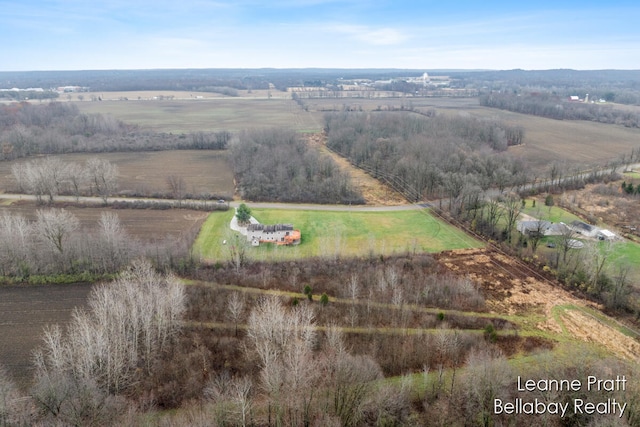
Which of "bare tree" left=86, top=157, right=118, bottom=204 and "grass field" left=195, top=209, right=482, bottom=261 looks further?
"bare tree" left=86, top=157, right=118, bottom=204

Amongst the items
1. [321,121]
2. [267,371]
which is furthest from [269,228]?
[321,121]

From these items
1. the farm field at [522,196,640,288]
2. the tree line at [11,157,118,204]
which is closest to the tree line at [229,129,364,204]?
the tree line at [11,157,118,204]

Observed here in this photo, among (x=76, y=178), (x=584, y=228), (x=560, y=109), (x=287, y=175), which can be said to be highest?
(x=560, y=109)

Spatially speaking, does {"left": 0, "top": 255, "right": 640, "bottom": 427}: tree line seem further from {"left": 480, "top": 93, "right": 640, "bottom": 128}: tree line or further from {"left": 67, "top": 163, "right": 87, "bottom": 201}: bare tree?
{"left": 480, "top": 93, "right": 640, "bottom": 128}: tree line

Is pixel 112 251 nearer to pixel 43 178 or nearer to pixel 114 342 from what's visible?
pixel 114 342

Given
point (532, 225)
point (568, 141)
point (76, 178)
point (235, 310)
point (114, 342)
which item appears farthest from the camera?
point (568, 141)

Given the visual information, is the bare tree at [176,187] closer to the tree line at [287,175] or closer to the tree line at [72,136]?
the tree line at [287,175]

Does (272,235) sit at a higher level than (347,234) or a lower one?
higher
